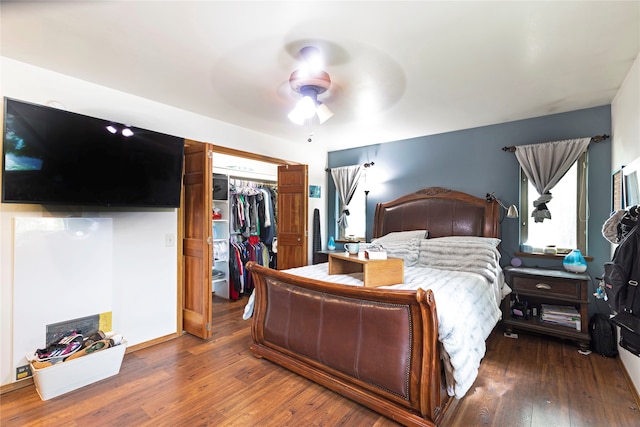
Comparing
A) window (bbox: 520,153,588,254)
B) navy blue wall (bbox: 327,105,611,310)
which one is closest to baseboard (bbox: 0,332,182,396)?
navy blue wall (bbox: 327,105,611,310)

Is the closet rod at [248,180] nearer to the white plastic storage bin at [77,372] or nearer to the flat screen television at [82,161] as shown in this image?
the flat screen television at [82,161]

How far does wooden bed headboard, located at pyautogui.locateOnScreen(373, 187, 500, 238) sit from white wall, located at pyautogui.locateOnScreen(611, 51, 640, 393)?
3.72 ft

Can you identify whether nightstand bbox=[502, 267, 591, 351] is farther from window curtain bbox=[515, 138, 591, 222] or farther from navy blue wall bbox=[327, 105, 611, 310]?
window curtain bbox=[515, 138, 591, 222]

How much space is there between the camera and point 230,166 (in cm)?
478

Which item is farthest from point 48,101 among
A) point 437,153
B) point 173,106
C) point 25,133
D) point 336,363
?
point 437,153

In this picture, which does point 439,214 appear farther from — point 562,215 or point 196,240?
point 196,240

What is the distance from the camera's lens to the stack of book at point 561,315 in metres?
2.84

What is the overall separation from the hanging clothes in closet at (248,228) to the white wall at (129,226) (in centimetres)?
139

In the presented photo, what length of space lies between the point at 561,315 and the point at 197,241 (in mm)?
3752

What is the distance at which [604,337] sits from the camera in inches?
105

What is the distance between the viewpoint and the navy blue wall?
2.99 metres

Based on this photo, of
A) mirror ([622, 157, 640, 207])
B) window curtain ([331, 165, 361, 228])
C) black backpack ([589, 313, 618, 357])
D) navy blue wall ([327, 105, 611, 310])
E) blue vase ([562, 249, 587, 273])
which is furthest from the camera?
window curtain ([331, 165, 361, 228])

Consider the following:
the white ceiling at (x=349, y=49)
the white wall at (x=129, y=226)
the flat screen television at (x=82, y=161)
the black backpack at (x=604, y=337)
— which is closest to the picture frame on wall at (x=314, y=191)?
the white wall at (x=129, y=226)

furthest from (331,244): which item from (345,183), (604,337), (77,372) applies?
(77,372)
